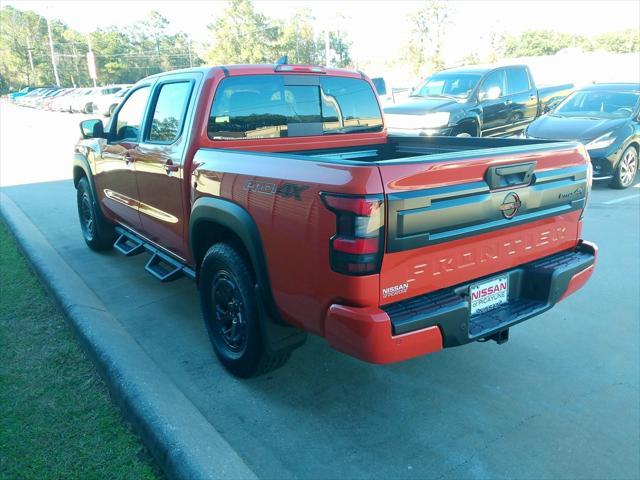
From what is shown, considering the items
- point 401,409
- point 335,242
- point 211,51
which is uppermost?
point 211,51

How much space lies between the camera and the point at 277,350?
3023 millimetres

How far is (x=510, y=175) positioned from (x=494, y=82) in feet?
30.8

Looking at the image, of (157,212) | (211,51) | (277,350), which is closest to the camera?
(277,350)

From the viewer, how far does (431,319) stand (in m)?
2.46

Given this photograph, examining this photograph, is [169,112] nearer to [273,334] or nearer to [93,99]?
[273,334]

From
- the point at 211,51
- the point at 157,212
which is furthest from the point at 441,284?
the point at 211,51

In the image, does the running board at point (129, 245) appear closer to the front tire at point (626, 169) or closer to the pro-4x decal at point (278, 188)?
the pro-4x decal at point (278, 188)

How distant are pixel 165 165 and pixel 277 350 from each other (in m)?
1.74

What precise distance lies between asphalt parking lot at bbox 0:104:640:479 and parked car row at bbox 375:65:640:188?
4.95 metres

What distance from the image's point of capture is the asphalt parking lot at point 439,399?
2643mm

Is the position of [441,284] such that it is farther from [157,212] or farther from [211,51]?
[211,51]

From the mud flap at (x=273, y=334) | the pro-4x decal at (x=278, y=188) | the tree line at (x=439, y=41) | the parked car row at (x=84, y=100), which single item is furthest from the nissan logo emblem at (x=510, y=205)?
the tree line at (x=439, y=41)

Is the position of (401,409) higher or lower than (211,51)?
lower

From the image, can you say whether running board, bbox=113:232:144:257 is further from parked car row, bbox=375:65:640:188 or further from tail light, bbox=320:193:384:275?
parked car row, bbox=375:65:640:188
